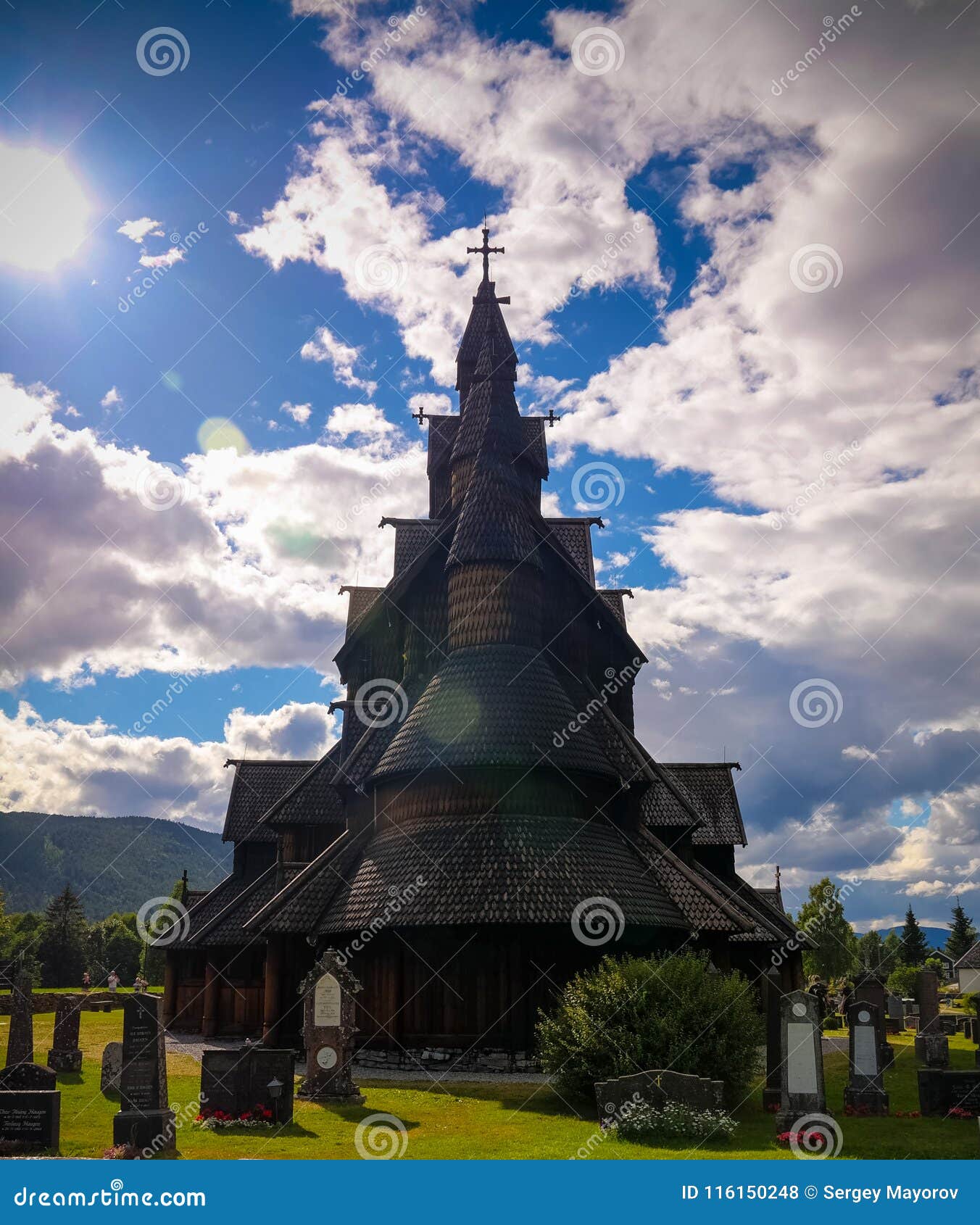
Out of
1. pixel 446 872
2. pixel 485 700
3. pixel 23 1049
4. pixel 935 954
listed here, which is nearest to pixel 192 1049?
pixel 23 1049

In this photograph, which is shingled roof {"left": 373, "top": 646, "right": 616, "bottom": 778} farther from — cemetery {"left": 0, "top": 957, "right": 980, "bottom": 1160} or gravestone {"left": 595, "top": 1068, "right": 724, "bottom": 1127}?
gravestone {"left": 595, "top": 1068, "right": 724, "bottom": 1127}

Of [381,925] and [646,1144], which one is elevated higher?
[381,925]

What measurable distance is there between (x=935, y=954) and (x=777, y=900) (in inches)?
2428

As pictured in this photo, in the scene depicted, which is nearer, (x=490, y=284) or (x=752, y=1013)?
(x=752, y=1013)

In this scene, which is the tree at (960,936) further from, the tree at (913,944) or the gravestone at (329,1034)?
the gravestone at (329,1034)

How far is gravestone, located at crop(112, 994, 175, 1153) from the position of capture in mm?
11195

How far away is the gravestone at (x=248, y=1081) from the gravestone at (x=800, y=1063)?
6731 mm

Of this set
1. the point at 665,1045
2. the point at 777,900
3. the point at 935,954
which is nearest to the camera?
the point at 665,1045

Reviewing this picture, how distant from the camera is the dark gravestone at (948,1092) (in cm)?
1460

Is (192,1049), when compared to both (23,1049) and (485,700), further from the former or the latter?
(485,700)

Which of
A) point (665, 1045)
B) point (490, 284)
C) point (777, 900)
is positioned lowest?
point (665, 1045)

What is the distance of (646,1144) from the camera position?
1189 centimetres

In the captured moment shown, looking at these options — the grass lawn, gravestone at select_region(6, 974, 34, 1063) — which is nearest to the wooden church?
the grass lawn

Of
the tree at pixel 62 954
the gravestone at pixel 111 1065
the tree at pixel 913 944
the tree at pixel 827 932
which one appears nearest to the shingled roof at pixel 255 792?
the gravestone at pixel 111 1065
